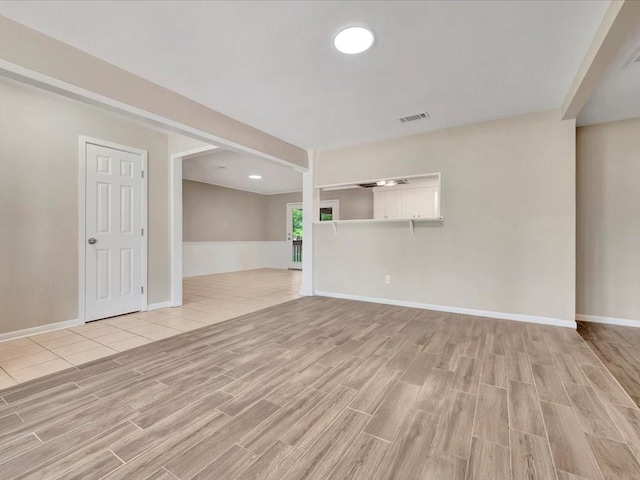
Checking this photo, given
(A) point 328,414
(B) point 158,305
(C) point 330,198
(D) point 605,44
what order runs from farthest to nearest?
1. (C) point 330,198
2. (B) point 158,305
3. (D) point 605,44
4. (A) point 328,414

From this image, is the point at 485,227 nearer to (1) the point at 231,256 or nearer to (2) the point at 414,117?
(2) the point at 414,117

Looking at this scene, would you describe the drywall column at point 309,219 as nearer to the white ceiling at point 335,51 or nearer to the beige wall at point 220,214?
the white ceiling at point 335,51

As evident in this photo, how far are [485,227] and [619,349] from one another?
5.56 ft

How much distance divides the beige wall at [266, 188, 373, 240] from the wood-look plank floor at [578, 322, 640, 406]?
11.5 feet

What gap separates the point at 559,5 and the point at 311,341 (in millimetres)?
3113

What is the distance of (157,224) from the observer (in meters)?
4.26

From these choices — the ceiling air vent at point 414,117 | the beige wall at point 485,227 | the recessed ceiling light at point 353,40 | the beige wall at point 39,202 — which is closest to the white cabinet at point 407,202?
the beige wall at point 485,227

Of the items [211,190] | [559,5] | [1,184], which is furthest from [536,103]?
[211,190]

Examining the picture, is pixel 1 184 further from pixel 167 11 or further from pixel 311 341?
pixel 311 341

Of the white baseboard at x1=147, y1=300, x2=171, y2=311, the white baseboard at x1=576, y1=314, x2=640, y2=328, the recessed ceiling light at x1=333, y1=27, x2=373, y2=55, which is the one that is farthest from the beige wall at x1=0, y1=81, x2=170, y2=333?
the white baseboard at x1=576, y1=314, x2=640, y2=328

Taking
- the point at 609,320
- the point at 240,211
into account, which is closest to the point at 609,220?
the point at 609,320

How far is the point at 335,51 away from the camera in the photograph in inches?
89.8

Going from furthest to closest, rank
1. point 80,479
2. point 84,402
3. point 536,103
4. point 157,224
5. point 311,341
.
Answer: point 157,224 < point 536,103 < point 311,341 < point 84,402 < point 80,479

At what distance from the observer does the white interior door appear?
3539 mm
